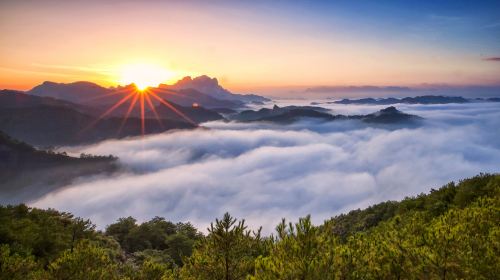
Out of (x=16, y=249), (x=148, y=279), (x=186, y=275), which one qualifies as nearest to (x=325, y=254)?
(x=186, y=275)

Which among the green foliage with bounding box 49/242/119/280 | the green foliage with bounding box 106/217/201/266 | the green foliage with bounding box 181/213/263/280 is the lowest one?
the green foliage with bounding box 106/217/201/266

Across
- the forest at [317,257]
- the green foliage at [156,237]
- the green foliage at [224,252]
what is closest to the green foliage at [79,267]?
the forest at [317,257]

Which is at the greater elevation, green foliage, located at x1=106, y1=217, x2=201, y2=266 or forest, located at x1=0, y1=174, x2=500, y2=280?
forest, located at x1=0, y1=174, x2=500, y2=280

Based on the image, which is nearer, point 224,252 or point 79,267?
point 224,252

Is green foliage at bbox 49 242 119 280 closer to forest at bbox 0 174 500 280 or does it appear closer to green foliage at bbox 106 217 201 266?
forest at bbox 0 174 500 280

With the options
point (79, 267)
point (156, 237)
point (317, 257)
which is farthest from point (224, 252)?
point (156, 237)

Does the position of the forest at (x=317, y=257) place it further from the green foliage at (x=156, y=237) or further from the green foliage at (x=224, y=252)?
the green foliage at (x=156, y=237)

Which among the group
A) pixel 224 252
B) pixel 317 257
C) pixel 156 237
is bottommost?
pixel 156 237

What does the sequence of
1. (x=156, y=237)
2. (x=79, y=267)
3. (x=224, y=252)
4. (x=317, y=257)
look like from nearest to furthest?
1. (x=317, y=257)
2. (x=224, y=252)
3. (x=79, y=267)
4. (x=156, y=237)

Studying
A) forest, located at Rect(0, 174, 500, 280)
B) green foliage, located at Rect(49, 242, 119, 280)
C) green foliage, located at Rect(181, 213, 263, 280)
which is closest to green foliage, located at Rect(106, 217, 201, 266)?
green foliage, located at Rect(49, 242, 119, 280)

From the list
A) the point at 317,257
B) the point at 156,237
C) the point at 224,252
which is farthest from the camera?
the point at 156,237

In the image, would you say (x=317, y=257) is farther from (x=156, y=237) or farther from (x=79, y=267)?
(x=156, y=237)

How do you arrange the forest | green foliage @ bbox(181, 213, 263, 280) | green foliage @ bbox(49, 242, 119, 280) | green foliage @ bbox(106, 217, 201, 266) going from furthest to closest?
1. green foliage @ bbox(106, 217, 201, 266)
2. green foliage @ bbox(49, 242, 119, 280)
3. green foliage @ bbox(181, 213, 263, 280)
4. the forest

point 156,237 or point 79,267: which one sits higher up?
point 79,267
